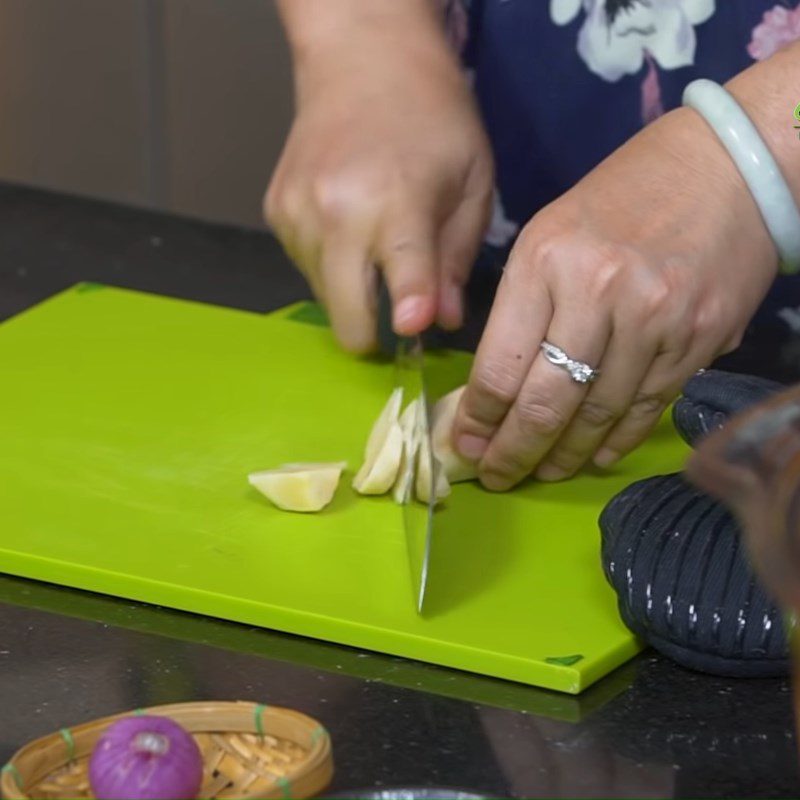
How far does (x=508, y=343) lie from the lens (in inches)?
43.3

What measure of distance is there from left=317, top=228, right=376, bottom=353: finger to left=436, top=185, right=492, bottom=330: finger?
0.20 ft

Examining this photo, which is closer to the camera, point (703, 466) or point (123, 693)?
point (703, 466)

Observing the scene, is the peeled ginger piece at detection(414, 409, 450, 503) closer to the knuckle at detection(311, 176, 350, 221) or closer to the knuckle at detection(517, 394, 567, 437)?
the knuckle at detection(517, 394, 567, 437)

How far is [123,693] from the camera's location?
2.85 ft

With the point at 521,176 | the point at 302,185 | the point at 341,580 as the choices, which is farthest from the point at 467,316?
the point at 341,580

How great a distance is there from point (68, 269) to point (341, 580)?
73cm

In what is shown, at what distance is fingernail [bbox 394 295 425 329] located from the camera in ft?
4.06

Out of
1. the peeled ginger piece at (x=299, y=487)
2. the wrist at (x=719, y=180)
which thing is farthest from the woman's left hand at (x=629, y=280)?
the peeled ginger piece at (x=299, y=487)

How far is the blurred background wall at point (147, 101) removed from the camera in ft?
8.32

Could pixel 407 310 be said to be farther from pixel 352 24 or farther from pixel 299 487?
pixel 352 24

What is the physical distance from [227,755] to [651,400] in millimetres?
521

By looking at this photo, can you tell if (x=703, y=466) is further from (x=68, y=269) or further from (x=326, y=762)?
(x=68, y=269)

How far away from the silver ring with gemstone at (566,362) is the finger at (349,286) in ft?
0.84

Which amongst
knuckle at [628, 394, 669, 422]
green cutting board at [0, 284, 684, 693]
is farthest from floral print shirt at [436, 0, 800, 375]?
knuckle at [628, 394, 669, 422]
